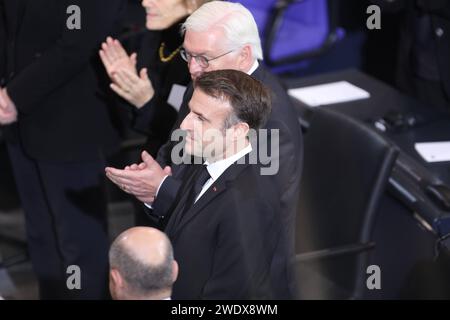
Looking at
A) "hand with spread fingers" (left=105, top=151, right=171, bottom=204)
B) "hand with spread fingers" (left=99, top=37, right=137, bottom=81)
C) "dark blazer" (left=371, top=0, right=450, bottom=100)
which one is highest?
"hand with spread fingers" (left=99, top=37, right=137, bottom=81)

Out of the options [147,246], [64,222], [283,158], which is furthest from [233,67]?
[64,222]

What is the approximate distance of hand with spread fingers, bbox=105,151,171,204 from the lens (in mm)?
2336

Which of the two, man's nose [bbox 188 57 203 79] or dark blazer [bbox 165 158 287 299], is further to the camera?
man's nose [bbox 188 57 203 79]

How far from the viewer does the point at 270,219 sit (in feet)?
7.42

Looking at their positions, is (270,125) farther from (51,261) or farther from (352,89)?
(352,89)

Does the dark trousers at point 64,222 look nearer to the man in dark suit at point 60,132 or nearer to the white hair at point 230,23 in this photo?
the man in dark suit at point 60,132

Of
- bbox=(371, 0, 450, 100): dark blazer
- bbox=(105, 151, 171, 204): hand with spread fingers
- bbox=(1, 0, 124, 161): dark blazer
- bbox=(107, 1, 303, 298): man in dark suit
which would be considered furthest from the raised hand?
bbox=(371, 0, 450, 100): dark blazer

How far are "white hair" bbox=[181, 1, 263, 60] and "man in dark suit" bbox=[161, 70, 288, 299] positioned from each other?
0.91 ft

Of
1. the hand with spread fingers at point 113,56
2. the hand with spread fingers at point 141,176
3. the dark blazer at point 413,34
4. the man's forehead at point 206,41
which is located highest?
the man's forehead at point 206,41

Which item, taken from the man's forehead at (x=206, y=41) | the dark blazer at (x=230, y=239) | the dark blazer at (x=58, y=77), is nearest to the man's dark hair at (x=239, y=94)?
the dark blazer at (x=230, y=239)

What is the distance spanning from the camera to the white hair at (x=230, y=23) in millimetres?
2492

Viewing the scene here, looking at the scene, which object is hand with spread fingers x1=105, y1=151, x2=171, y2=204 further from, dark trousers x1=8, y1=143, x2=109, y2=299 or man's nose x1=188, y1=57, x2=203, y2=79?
dark trousers x1=8, y1=143, x2=109, y2=299

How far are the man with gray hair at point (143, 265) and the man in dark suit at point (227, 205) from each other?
0.25m
